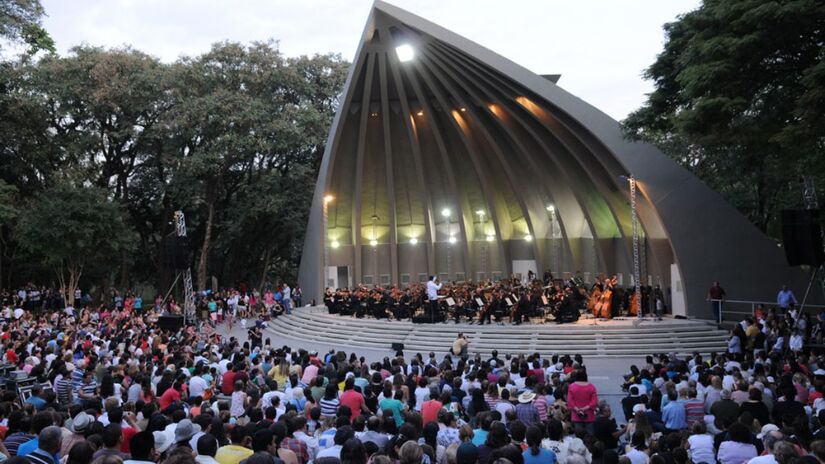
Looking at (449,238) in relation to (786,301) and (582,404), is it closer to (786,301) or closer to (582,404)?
(786,301)

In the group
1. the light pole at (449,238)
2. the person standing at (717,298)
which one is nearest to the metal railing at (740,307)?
the person standing at (717,298)

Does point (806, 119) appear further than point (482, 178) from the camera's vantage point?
No

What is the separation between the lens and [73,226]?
1153 inches

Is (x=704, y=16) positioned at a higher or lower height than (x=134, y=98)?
lower

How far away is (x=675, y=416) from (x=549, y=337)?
Answer: 38.5ft

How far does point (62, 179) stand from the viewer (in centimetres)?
3094

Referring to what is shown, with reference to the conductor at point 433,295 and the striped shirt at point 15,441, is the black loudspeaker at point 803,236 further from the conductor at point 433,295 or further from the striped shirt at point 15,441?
the striped shirt at point 15,441

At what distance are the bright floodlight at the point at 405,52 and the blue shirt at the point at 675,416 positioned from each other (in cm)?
1922

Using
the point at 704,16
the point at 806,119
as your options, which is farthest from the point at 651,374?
the point at 704,16

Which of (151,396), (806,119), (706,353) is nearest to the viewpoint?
(151,396)

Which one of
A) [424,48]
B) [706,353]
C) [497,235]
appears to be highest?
[424,48]

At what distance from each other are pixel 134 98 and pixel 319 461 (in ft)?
102

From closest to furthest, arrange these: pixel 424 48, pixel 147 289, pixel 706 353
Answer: pixel 706 353 < pixel 424 48 < pixel 147 289

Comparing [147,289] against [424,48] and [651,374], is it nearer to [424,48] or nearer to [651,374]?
[424,48]
